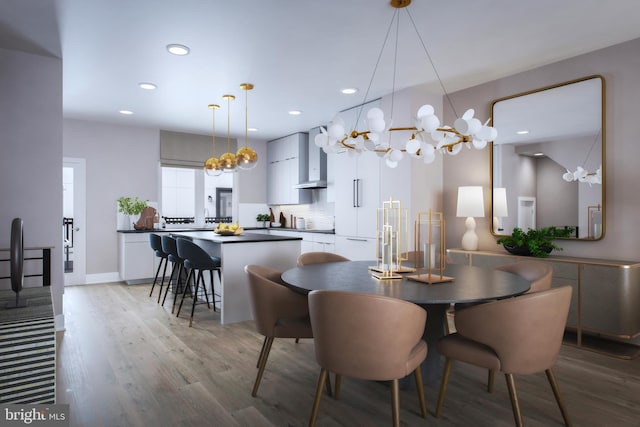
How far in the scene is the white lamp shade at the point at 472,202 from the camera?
4250mm

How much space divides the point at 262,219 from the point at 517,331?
616 centimetres

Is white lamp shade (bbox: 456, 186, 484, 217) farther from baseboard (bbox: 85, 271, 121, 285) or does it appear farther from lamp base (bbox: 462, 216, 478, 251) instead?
baseboard (bbox: 85, 271, 121, 285)

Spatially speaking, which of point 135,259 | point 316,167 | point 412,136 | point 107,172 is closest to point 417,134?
point 412,136

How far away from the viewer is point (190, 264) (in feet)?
13.8

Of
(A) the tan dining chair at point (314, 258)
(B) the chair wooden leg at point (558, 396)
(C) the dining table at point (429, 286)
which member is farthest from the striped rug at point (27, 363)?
(B) the chair wooden leg at point (558, 396)

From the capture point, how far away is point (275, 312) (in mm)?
2547

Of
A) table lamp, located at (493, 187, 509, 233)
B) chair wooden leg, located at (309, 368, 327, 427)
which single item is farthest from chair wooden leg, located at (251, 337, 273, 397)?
table lamp, located at (493, 187, 509, 233)

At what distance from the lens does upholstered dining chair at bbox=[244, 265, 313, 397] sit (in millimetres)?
2512

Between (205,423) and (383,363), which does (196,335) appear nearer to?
(205,423)

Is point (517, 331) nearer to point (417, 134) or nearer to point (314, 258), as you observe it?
point (417, 134)

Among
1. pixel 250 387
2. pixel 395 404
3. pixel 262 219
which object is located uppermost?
pixel 262 219

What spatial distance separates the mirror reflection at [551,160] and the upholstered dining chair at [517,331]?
2.08m

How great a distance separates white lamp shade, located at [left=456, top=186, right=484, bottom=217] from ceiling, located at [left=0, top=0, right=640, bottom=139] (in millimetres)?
1162

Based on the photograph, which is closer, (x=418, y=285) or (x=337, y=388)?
(x=418, y=285)
